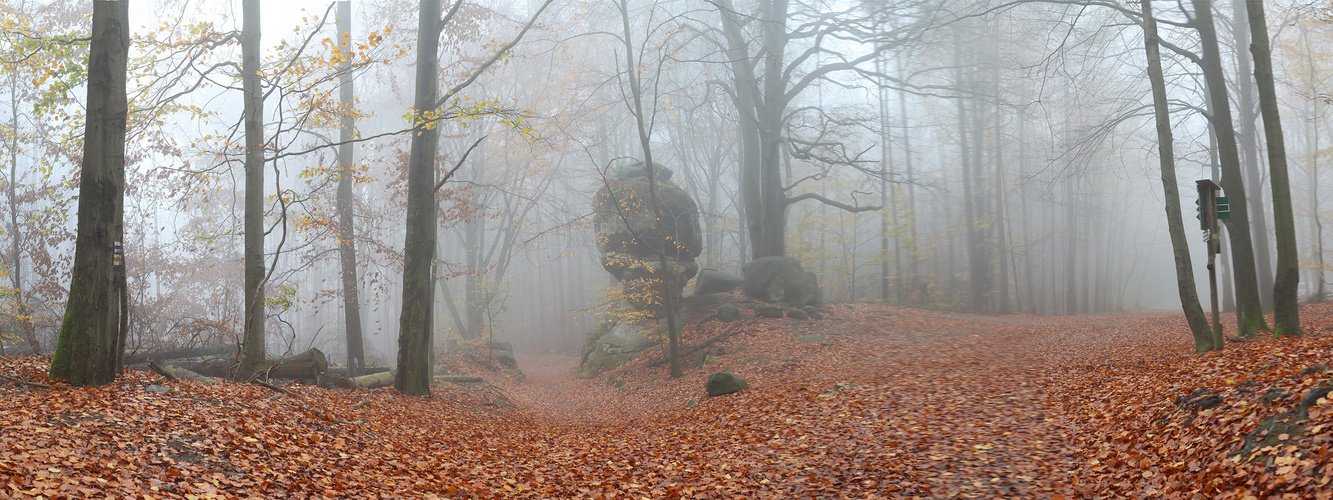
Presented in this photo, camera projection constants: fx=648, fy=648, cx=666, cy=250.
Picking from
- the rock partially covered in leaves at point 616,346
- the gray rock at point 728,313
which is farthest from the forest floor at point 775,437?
the rock partially covered in leaves at point 616,346

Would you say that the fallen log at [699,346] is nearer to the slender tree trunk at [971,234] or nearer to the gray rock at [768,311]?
the gray rock at [768,311]

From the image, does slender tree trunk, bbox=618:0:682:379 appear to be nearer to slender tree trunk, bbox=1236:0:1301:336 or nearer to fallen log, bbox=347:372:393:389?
fallen log, bbox=347:372:393:389

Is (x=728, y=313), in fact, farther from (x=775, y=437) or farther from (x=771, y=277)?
(x=775, y=437)

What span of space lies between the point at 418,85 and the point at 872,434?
911cm

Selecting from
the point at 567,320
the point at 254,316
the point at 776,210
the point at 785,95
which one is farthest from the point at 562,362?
the point at 254,316

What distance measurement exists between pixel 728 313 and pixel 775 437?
952cm

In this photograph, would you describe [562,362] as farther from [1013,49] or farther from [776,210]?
[1013,49]

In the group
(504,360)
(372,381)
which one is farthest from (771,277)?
(372,381)

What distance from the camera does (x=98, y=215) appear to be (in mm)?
6727

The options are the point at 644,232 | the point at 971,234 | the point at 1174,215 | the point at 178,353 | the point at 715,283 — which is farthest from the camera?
the point at 971,234

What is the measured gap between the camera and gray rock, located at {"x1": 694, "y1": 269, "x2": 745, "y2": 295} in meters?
19.6

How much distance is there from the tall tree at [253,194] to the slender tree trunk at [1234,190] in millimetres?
15015

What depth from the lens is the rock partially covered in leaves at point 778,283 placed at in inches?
725

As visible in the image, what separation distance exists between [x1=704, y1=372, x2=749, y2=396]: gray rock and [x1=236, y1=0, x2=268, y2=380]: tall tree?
7.21m
